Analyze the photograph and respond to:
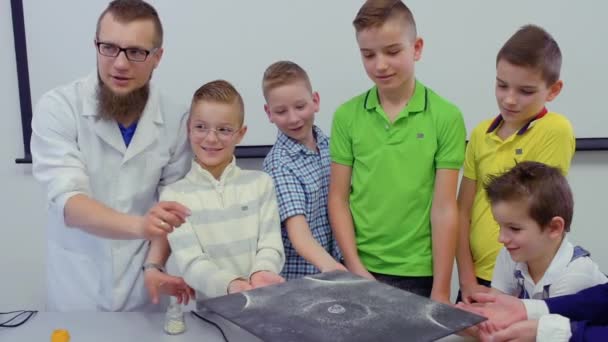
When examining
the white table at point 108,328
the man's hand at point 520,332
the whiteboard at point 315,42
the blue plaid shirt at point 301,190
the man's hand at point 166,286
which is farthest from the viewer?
the whiteboard at point 315,42

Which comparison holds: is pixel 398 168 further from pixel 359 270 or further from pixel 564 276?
pixel 564 276

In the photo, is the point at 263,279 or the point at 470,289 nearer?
the point at 263,279

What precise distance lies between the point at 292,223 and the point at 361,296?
0.43m

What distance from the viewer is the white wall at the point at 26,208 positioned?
2.16m

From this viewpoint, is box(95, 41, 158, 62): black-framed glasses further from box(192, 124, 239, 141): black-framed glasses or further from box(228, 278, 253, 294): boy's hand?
box(228, 278, 253, 294): boy's hand

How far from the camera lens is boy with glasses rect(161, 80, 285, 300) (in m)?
1.33

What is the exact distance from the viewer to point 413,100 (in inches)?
61.7

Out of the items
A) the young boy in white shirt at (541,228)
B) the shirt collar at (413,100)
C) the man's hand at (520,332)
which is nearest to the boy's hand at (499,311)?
the man's hand at (520,332)

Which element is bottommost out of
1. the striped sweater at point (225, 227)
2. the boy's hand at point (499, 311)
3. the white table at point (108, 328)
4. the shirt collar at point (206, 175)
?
the white table at point (108, 328)

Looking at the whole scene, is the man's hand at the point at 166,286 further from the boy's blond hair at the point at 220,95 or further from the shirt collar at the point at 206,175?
the boy's blond hair at the point at 220,95

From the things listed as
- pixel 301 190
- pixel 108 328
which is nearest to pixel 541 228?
pixel 301 190

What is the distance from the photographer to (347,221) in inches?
62.2

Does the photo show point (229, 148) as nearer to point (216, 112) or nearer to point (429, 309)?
point (216, 112)

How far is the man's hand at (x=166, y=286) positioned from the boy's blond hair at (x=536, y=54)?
1.04m
